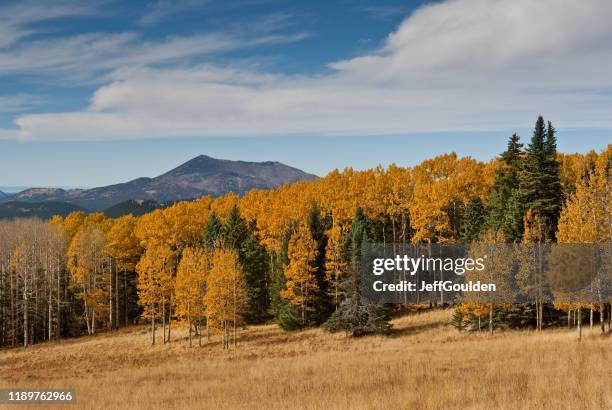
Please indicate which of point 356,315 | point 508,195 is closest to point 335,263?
point 356,315

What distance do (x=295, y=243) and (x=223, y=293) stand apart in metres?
8.60

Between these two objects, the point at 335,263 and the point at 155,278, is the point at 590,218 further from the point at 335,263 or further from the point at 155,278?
the point at 155,278

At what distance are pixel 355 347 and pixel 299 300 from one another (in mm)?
11344

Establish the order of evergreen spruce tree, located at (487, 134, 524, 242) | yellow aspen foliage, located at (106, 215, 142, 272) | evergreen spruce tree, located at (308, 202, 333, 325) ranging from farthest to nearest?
yellow aspen foliage, located at (106, 215, 142, 272) < evergreen spruce tree, located at (308, 202, 333, 325) < evergreen spruce tree, located at (487, 134, 524, 242)

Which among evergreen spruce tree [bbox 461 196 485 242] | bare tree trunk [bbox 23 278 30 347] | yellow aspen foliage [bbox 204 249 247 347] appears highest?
evergreen spruce tree [bbox 461 196 485 242]

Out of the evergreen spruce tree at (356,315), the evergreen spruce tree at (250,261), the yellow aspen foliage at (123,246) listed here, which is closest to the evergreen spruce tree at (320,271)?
the evergreen spruce tree at (356,315)

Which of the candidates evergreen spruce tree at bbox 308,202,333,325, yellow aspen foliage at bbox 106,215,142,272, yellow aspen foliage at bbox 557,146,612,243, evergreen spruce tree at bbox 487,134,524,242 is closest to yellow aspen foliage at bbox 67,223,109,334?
yellow aspen foliage at bbox 106,215,142,272

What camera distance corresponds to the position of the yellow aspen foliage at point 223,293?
46656 mm

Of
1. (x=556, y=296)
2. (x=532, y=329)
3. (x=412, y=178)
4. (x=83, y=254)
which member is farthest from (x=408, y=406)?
(x=83, y=254)

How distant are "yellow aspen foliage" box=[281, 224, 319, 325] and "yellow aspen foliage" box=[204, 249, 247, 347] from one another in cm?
497

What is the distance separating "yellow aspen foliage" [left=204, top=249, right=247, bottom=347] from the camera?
1837 inches

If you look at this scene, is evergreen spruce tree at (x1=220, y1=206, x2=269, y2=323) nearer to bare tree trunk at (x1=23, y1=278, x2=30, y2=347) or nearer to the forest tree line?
the forest tree line

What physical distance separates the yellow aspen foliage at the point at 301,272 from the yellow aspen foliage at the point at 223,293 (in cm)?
497

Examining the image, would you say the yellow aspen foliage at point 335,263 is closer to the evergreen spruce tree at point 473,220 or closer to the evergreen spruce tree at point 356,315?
the evergreen spruce tree at point 356,315
